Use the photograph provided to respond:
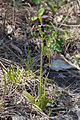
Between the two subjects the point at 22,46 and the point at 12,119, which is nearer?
the point at 12,119

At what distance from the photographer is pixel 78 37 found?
2.34 m

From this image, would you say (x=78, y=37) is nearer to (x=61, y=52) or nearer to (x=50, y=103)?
(x=61, y=52)

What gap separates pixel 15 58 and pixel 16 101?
2.11ft

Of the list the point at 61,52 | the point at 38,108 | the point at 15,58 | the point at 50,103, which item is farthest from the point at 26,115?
the point at 61,52

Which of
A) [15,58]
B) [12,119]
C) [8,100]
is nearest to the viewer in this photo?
[12,119]

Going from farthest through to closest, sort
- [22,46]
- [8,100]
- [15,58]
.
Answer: [22,46] → [15,58] → [8,100]

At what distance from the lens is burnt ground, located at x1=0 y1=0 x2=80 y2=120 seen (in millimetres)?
1521

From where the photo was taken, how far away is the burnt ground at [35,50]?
4.99 feet

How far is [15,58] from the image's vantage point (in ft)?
6.82

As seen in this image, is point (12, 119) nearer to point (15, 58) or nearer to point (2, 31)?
point (15, 58)

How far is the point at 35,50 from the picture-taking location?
7.39ft

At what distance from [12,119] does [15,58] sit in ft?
2.68

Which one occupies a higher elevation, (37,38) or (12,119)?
(37,38)

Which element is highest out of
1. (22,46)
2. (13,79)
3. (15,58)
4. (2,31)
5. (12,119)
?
(2,31)
